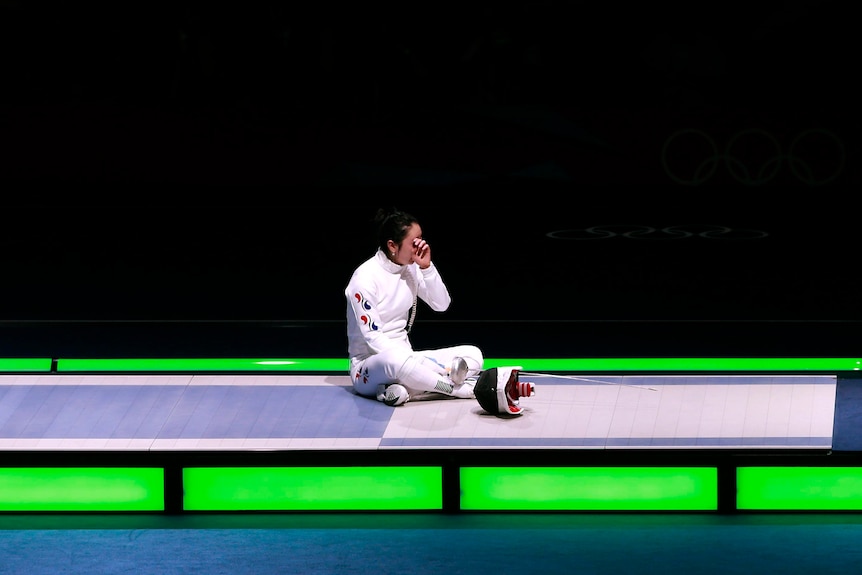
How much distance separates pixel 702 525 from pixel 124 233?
18.6 ft

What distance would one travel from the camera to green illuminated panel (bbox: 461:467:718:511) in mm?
3754

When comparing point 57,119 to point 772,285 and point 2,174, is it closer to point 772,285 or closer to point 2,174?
point 2,174

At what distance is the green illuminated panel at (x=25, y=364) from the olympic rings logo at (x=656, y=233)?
3854mm

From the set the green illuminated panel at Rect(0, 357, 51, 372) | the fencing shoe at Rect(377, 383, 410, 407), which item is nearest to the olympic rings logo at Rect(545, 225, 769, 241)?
the green illuminated panel at Rect(0, 357, 51, 372)

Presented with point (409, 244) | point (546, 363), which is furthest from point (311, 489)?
point (546, 363)

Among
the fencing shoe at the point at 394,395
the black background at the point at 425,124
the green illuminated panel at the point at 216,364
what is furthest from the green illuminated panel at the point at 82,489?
the black background at the point at 425,124

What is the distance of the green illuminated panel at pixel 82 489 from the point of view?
3.80 m

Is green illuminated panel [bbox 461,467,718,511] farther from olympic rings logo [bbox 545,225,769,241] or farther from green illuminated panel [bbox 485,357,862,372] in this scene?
olympic rings logo [bbox 545,225,769,241]

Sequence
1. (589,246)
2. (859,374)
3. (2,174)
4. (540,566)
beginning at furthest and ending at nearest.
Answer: (2,174) → (589,246) → (859,374) → (540,566)

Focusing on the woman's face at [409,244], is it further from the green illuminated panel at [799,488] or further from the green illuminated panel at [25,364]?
the green illuminated panel at [25,364]

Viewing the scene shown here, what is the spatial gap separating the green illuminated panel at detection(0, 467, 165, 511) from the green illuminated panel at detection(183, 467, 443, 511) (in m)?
0.12

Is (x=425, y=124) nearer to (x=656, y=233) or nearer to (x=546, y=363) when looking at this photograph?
(x=656, y=233)

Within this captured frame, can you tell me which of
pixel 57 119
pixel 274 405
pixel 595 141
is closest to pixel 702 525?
pixel 274 405

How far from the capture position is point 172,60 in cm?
848
